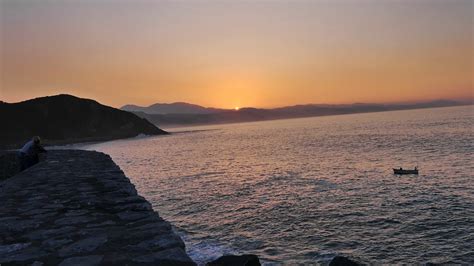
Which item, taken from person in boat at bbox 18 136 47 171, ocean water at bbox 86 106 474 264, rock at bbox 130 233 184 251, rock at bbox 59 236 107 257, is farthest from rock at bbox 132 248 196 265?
person in boat at bbox 18 136 47 171

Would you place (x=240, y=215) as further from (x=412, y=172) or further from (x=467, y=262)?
(x=412, y=172)

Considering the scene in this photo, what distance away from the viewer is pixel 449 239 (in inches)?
677

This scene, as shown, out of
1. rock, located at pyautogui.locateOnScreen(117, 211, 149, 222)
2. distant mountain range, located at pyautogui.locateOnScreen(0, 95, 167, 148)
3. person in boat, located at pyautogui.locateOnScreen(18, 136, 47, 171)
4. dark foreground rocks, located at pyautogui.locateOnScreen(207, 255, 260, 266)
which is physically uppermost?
distant mountain range, located at pyautogui.locateOnScreen(0, 95, 167, 148)

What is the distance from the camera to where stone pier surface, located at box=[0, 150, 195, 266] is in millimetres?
4742

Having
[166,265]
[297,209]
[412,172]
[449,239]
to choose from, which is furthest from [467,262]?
[412,172]

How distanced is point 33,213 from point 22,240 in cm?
172

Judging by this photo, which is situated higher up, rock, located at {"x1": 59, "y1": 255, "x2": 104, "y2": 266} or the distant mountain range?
the distant mountain range

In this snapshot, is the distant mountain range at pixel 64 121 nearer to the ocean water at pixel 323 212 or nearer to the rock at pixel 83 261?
the ocean water at pixel 323 212

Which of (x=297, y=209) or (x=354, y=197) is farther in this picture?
(x=354, y=197)

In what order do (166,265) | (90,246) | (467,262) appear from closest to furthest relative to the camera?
(166,265), (90,246), (467,262)

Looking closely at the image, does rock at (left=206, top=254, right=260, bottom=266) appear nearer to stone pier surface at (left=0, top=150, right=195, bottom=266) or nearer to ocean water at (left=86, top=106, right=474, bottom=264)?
stone pier surface at (left=0, top=150, right=195, bottom=266)

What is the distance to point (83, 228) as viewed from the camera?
19.8ft

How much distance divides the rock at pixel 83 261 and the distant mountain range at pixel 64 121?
137m

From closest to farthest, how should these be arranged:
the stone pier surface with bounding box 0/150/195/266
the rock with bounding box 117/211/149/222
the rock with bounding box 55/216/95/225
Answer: the stone pier surface with bounding box 0/150/195/266, the rock with bounding box 55/216/95/225, the rock with bounding box 117/211/149/222
